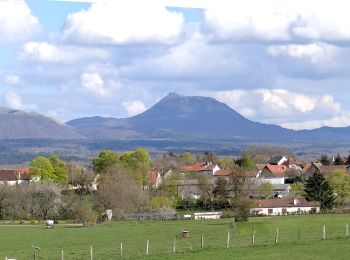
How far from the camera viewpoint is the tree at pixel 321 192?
88312mm

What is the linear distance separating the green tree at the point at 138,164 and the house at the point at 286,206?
18.6 m

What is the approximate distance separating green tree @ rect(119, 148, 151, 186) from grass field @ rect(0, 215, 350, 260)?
27317mm

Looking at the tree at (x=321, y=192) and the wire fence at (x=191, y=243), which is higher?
the tree at (x=321, y=192)

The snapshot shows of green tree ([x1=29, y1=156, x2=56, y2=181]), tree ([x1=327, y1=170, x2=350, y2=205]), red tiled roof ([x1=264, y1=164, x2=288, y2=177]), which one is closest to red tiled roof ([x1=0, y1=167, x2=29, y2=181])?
green tree ([x1=29, y1=156, x2=56, y2=181])

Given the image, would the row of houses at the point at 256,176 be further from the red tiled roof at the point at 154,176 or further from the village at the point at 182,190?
the village at the point at 182,190

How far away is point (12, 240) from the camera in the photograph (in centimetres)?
5697

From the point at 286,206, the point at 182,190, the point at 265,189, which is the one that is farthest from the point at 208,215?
the point at 265,189

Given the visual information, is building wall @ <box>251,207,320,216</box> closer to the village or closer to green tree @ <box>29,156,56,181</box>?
the village

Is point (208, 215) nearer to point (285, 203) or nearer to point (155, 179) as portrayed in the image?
point (285, 203)

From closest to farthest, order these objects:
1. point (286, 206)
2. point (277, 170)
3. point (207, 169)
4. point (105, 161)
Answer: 1. point (286, 206)
2. point (105, 161)
3. point (207, 169)
4. point (277, 170)

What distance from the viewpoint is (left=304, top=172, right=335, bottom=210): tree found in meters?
88.3

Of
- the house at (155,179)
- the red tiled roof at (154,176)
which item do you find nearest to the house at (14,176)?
the red tiled roof at (154,176)

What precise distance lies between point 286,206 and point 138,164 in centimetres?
2568

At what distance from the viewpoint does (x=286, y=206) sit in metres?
89.6
